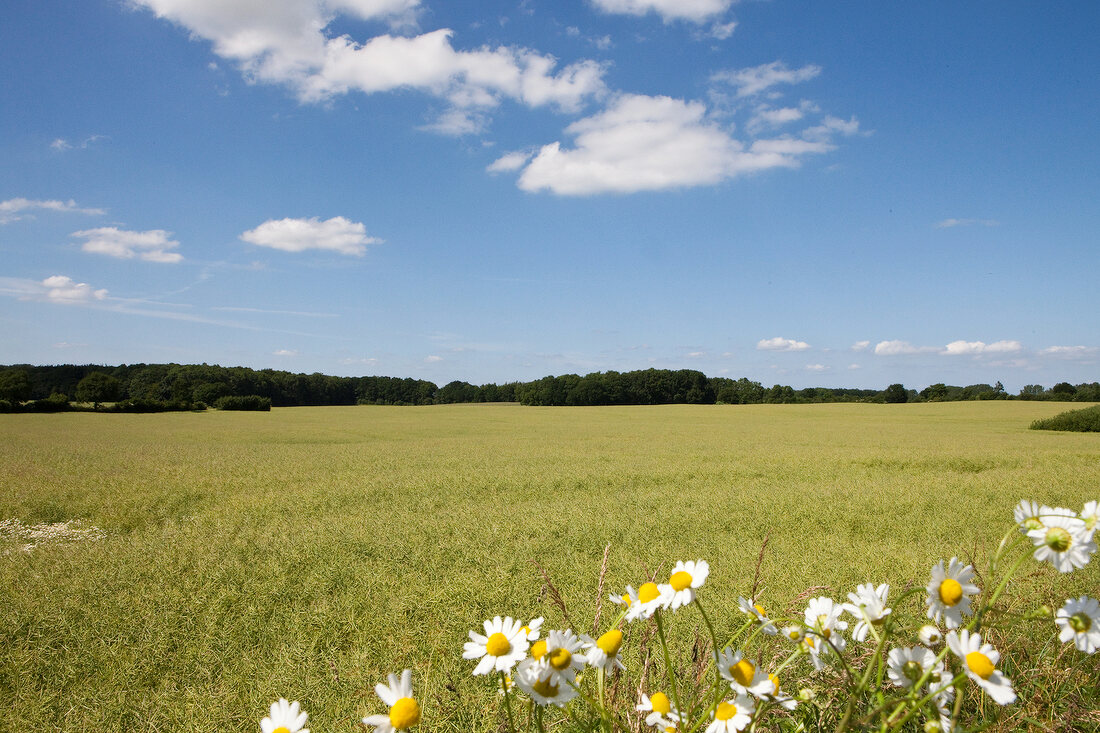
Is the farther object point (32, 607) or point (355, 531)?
point (355, 531)

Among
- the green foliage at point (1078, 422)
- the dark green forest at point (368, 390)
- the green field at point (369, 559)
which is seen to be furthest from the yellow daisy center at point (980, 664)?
the dark green forest at point (368, 390)

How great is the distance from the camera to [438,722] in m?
2.29

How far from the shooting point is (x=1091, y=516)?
119cm

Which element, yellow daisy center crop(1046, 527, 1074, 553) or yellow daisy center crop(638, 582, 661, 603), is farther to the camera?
yellow daisy center crop(638, 582, 661, 603)

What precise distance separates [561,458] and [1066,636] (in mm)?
10653

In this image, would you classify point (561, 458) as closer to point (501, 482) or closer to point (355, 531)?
point (501, 482)

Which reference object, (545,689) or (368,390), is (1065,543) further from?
(368,390)

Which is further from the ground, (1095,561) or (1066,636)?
(1066,636)

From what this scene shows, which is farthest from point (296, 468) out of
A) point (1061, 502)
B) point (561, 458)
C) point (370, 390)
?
point (370, 390)

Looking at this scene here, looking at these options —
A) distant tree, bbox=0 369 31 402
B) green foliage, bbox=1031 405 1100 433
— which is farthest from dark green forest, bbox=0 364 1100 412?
green foliage, bbox=1031 405 1100 433

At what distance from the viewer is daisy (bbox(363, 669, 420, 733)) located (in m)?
1.04

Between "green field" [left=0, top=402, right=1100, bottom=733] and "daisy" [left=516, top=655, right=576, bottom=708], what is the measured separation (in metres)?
1.05

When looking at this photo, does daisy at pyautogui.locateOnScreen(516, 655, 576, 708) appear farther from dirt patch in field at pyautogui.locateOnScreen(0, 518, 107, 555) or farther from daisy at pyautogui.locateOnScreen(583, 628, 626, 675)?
dirt patch in field at pyautogui.locateOnScreen(0, 518, 107, 555)

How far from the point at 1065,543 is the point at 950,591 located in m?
0.29
